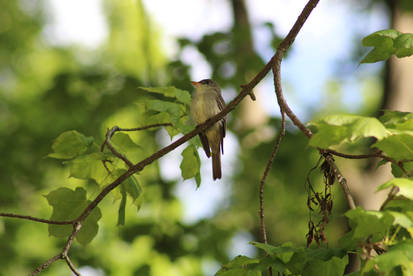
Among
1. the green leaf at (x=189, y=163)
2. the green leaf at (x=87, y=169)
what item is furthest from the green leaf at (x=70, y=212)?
the green leaf at (x=189, y=163)

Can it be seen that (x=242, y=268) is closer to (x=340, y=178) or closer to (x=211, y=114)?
(x=340, y=178)

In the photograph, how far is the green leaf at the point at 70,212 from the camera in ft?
9.37

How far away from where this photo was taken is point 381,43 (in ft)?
7.91

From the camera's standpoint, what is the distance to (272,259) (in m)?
2.17

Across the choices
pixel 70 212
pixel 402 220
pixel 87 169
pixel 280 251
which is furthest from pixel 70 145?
pixel 402 220

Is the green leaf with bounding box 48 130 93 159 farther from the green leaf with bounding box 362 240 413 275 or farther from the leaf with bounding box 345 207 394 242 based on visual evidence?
the green leaf with bounding box 362 240 413 275

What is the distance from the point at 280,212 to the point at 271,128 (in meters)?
3.65

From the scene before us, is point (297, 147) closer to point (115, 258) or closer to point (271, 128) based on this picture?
point (271, 128)

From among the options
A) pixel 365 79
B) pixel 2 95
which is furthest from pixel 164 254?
pixel 365 79

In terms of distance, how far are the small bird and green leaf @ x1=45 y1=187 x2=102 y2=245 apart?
5.95 ft

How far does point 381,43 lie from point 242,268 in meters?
1.28

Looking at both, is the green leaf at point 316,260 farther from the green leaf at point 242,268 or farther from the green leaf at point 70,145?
the green leaf at point 70,145

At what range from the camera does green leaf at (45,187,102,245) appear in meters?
2.86

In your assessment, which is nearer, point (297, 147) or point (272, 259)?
point (272, 259)
